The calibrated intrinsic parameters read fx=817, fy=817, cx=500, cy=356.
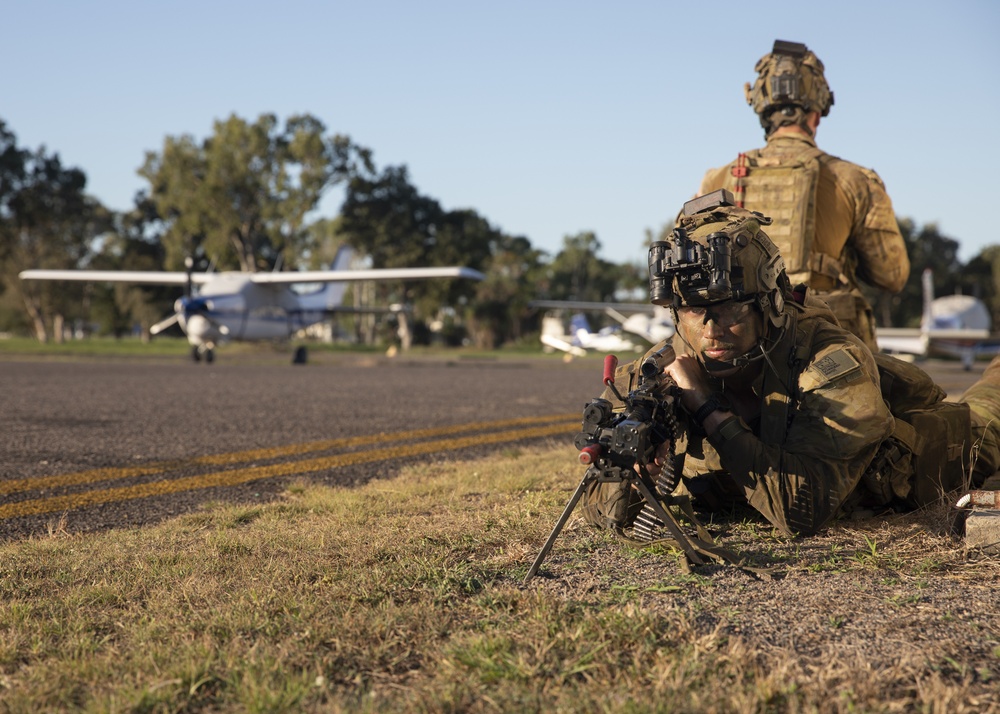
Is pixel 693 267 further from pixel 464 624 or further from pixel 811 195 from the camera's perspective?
pixel 811 195

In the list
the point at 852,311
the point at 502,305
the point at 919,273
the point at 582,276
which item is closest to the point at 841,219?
the point at 852,311

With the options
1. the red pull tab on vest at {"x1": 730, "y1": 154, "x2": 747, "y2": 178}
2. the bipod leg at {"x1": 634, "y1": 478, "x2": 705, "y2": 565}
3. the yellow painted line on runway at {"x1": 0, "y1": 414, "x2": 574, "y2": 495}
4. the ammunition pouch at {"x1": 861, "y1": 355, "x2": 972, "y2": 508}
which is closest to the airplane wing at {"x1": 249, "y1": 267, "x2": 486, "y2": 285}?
the yellow painted line on runway at {"x1": 0, "y1": 414, "x2": 574, "y2": 495}

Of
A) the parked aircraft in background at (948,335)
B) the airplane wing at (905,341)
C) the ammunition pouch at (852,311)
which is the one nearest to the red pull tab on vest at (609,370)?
the ammunition pouch at (852,311)

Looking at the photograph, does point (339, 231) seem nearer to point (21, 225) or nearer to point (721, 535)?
point (21, 225)

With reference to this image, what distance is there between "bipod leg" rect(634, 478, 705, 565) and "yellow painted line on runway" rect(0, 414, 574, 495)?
3.64 m

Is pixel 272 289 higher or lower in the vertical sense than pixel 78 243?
lower

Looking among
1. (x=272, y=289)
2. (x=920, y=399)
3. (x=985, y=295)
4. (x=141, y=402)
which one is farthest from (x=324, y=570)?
(x=985, y=295)

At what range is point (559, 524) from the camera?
7.48 feet

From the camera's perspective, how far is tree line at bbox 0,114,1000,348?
176 ft

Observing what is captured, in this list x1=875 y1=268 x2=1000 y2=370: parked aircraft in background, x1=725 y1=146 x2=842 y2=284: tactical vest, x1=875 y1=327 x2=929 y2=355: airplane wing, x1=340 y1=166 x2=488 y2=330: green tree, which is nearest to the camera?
x1=725 y1=146 x2=842 y2=284: tactical vest

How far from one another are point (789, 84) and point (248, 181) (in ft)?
173

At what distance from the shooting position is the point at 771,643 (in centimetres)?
193

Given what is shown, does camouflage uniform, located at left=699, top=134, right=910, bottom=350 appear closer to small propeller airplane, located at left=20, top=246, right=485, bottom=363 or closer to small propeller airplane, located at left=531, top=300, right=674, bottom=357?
small propeller airplane, located at left=20, top=246, right=485, bottom=363

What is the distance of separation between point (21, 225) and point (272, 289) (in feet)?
115
